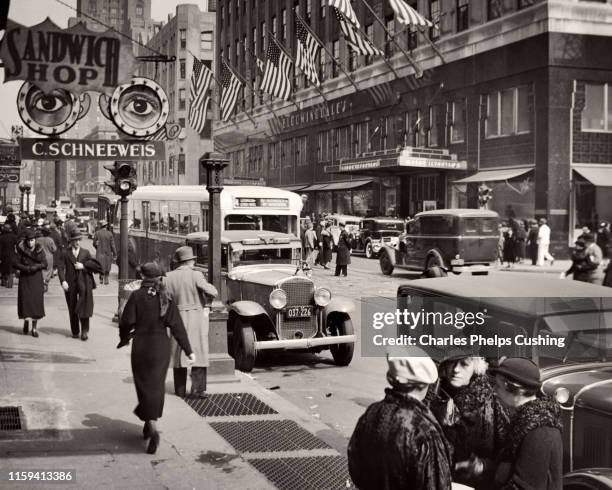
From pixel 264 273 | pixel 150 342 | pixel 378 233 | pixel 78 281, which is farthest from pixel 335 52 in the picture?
pixel 150 342

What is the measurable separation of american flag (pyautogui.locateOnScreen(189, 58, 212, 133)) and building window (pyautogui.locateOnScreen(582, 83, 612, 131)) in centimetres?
1775

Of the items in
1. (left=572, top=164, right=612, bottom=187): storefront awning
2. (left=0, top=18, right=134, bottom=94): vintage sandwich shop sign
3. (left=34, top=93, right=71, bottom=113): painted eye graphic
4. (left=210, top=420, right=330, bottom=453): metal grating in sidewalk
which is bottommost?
(left=210, top=420, right=330, bottom=453): metal grating in sidewalk

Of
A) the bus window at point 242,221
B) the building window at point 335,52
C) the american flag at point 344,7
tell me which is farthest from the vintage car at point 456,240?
the building window at point 335,52

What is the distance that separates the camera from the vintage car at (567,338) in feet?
16.2

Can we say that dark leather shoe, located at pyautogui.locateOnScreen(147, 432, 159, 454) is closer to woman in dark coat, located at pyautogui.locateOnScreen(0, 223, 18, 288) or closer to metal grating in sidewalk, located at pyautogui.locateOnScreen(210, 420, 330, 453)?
metal grating in sidewalk, located at pyautogui.locateOnScreen(210, 420, 330, 453)

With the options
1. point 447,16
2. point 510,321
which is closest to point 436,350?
point 510,321

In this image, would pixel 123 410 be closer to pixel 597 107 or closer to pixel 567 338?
pixel 567 338

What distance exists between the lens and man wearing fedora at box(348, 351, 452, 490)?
3.58 m

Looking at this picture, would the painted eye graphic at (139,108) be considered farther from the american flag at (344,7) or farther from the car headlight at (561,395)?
the american flag at (344,7)

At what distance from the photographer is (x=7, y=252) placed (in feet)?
66.8

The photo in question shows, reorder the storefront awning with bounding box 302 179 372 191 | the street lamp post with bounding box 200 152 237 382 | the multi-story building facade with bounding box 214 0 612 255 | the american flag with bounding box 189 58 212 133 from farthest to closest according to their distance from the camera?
the storefront awning with bounding box 302 179 372 191 → the multi-story building facade with bounding box 214 0 612 255 → the american flag with bounding box 189 58 212 133 → the street lamp post with bounding box 200 152 237 382

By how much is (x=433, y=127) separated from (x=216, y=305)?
32326 mm

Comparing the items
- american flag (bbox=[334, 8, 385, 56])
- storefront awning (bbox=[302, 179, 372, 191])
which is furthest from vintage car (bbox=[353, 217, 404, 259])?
storefront awning (bbox=[302, 179, 372, 191])

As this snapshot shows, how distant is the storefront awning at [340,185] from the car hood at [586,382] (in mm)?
40967
